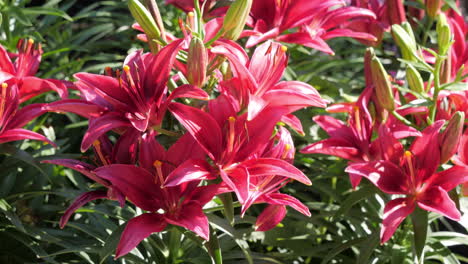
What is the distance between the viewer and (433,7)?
1682mm

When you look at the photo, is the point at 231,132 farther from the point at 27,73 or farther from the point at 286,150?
the point at 27,73

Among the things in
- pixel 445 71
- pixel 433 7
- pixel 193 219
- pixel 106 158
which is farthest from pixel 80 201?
pixel 433 7

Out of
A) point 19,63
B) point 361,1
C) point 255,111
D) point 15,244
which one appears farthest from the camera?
point 361,1

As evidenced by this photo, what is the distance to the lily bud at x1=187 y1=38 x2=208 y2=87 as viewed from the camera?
3.20 feet

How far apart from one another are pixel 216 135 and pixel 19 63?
510mm

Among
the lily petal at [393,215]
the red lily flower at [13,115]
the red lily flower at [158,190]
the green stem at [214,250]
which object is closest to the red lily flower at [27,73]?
the red lily flower at [13,115]

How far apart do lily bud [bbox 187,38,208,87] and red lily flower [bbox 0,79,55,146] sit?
32cm

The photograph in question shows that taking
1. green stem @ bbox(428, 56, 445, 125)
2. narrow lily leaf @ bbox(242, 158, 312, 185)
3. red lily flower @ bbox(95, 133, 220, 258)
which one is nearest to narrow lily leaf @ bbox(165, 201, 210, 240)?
red lily flower @ bbox(95, 133, 220, 258)

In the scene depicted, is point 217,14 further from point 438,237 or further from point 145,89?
point 438,237

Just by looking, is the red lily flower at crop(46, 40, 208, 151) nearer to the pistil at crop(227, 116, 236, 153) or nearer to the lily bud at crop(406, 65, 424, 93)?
the pistil at crop(227, 116, 236, 153)

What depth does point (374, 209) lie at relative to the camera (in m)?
1.46

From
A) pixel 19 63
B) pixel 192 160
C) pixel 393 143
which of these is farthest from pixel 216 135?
pixel 19 63

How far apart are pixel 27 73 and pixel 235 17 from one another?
47cm

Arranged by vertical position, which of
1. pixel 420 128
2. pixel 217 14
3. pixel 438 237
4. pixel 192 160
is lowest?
pixel 438 237
